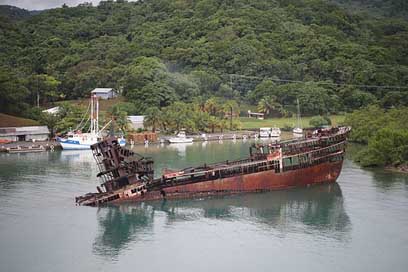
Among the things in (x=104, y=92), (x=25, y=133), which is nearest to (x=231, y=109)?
(x=104, y=92)

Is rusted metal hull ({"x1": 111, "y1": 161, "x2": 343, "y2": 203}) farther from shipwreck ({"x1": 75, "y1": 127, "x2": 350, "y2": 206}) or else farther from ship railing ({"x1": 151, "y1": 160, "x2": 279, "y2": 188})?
ship railing ({"x1": 151, "y1": 160, "x2": 279, "y2": 188})

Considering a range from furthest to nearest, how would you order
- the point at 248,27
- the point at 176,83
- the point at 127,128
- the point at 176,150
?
1. the point at 248,27
2. the point at 176,83
3. the point at 127,128
4. the point at 176,150

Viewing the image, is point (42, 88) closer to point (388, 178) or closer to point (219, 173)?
point (219, 173)

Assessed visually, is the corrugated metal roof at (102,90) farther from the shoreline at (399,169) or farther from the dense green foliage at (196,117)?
the shoreline at (399,169)

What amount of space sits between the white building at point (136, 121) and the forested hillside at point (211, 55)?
16.9 feet

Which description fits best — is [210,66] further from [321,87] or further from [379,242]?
[379,242]

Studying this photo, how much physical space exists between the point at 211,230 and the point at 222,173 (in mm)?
8448

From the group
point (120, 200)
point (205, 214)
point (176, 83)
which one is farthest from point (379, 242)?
point (176, 83)

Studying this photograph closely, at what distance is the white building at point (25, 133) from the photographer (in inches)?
2768

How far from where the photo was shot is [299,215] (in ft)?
131

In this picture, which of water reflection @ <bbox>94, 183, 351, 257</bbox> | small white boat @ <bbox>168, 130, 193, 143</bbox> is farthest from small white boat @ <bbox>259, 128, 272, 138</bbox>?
water reflection @ <bbox>94, 183, 351, 257</bbox>

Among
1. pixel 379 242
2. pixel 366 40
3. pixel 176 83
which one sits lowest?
pixel 379 242

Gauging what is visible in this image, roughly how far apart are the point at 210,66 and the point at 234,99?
938 cm

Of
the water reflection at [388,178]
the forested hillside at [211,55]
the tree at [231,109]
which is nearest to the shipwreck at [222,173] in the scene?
the water reflection at [388,178]
